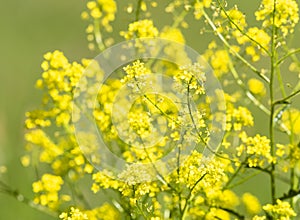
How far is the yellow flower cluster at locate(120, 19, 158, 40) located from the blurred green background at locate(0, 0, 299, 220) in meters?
1.46

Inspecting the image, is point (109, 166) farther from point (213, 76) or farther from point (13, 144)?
point (13, 144)

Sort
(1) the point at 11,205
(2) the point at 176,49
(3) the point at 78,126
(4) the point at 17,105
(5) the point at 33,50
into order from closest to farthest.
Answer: (3) the point at 78,126, (2) the point at 176,49, (1) the point at 11,205, (4) the point at 17,105, (5) the point at 33,50

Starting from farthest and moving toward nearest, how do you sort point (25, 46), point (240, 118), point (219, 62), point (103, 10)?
point (25, 46) → point (103, 10) → point (219, 62) → point (240, 118)

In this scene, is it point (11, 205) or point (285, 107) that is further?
point (11, 205)

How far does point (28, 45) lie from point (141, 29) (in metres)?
3.63

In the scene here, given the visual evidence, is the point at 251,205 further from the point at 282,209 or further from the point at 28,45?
the point at 28,45

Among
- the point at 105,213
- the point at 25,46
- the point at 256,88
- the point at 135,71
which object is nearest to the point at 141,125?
the point at 135,71

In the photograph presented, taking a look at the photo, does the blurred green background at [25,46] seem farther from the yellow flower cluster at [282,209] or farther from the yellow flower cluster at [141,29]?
the yellow flower cluster at [282,209]

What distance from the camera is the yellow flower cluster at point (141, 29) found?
6.72ft

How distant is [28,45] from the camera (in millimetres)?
5539

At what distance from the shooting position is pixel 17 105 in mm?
4328

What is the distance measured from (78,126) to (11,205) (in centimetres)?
118

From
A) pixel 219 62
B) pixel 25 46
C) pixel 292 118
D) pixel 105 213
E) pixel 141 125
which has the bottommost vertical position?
pixel 105 213

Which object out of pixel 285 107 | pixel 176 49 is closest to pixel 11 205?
pixel 176 49
